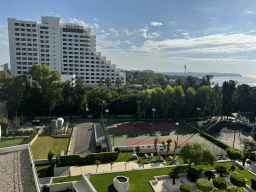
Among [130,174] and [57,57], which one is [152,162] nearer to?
[130,174]

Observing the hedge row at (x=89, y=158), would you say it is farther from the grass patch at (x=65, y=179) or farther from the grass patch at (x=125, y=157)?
the grass patch at (x=65, y=179)

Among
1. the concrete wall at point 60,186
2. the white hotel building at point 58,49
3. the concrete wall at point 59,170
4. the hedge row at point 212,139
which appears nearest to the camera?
the concrete wall at point 60,186

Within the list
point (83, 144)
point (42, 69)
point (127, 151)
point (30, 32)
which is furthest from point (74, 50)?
point (127, 151)

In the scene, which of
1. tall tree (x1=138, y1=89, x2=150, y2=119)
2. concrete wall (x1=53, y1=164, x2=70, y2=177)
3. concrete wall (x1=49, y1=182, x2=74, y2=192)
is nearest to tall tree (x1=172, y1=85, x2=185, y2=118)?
tall tree (x1=138, y1=89, x2=150, y2=119)

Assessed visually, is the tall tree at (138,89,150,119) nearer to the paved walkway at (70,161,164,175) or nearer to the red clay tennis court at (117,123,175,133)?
the red clay tennis court at (117,123,175,133)

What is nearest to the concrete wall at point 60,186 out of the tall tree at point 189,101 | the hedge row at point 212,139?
the hedge row at point 212,139
